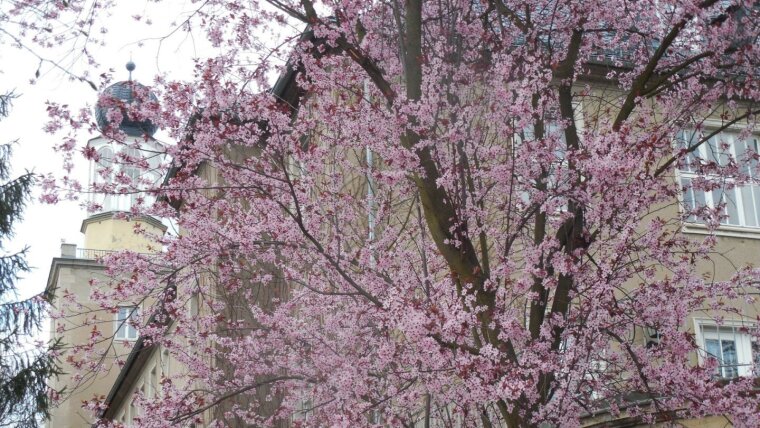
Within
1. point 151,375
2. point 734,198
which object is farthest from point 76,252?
point 734,198

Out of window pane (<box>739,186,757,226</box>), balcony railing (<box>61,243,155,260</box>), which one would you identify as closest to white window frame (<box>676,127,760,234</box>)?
window pane (<box>739,186,757,226</box>)

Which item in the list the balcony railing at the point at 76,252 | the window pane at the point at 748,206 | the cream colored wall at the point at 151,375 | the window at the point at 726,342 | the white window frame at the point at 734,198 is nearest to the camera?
the window at the point at 726,342

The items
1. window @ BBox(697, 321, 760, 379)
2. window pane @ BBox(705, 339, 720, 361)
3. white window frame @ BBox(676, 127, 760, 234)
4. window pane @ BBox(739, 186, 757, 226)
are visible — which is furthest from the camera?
window pane @ BBox(739, 186, 757, 226)

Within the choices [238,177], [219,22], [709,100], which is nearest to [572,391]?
[709,100]

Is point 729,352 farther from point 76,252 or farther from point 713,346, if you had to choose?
point 76,252

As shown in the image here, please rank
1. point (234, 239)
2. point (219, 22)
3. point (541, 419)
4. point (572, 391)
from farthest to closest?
point (219, 22) < point (234, 239) < point (572, 391) < point (541, 419)

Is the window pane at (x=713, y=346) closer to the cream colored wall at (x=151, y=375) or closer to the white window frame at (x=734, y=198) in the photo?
the white window frame at (x=734, y=198)

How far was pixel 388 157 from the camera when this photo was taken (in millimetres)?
10203

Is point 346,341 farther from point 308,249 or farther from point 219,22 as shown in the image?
point 219,22

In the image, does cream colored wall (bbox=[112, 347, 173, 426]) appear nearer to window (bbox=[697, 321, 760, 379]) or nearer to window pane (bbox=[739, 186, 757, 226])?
Answer: window (bbox=[697, 321, 760, 379])

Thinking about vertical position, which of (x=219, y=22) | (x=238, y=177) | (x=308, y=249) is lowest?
(x=308, y=249)

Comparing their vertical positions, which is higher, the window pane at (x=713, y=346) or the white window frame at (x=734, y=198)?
the white window frame at (x=734, y=198)

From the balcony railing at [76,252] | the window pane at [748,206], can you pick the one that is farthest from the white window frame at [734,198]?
the balcony railing at [76,252]

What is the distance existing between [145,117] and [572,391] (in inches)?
180
